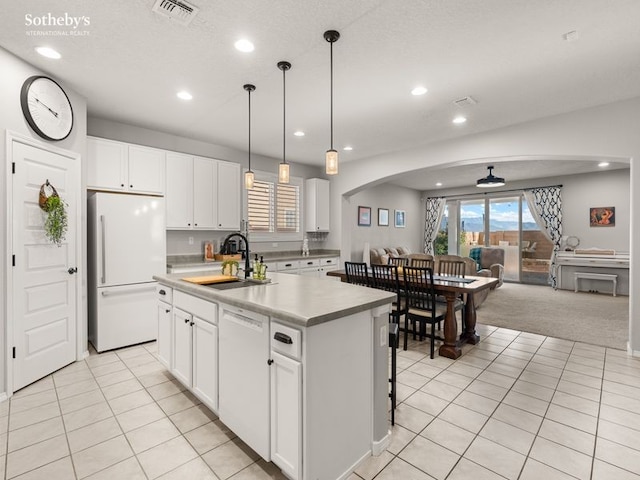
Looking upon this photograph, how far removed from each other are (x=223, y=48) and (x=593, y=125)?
4032 millimetres

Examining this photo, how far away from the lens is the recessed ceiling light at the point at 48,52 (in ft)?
8.33

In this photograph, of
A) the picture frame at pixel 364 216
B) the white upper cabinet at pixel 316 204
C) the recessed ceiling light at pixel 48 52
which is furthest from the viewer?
the picture frame at pixel 364 216

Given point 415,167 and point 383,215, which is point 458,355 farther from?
point 383,215

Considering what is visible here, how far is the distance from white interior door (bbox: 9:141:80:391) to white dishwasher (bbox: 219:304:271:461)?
2.00 meters

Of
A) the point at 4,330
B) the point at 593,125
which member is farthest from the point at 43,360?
the point at 593,125

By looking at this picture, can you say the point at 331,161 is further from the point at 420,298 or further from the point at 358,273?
the point at 420,298

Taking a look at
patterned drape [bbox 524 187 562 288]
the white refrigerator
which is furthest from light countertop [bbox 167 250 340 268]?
A: patterned drape [bbox 524 187 562 288]

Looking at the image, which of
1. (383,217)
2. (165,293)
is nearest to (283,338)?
(165,293)

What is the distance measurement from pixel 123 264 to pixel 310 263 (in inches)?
121

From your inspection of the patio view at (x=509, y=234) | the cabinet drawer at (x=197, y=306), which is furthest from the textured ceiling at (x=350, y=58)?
the patio view at (x=509, y=234)

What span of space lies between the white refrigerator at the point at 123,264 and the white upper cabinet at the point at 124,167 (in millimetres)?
297

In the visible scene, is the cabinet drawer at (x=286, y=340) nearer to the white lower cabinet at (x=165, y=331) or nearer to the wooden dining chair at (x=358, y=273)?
the white lower cabinet at (x=165, y=331)

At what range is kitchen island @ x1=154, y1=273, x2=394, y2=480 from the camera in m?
1.54

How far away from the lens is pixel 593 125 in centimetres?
362
